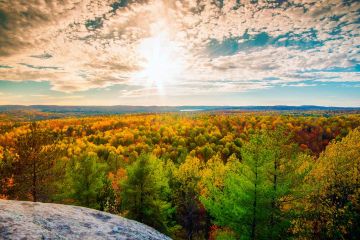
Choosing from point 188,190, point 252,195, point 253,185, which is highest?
point 253,185

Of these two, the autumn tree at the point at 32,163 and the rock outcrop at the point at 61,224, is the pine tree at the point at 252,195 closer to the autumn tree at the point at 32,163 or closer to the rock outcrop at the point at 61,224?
the rock outcrop at the point at 61,224

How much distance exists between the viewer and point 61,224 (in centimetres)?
657

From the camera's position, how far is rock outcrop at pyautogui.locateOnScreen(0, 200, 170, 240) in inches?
227

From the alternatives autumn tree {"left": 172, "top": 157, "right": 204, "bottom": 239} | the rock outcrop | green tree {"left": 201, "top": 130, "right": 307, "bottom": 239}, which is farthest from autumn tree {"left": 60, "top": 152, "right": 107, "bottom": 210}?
the rock outcrop

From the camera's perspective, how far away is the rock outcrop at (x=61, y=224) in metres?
5.77

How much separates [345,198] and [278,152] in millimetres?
9723

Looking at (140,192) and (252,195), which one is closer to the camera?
(252,195)

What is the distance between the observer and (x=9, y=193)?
20.6 m

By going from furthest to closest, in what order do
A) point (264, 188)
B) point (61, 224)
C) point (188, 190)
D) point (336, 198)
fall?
point (188, 190) → point (336, 198) → point (264, 188) → point (61, 224)

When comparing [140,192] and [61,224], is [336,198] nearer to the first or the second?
[140,192]

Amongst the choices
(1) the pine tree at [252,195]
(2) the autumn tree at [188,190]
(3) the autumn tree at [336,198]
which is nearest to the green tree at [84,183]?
(2) the autumn tree at [188,190]

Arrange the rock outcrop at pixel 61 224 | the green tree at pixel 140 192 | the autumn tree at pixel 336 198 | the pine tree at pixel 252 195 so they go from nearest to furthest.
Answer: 1. the rock outcrop at pixel 61 224
2. the pine tree at pixel 252 195
3. the autumn tree at pixel 336 198
4. the green tree at pixel 140 192

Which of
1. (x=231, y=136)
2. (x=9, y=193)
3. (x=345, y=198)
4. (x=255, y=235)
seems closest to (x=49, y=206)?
(x=255, y=235)

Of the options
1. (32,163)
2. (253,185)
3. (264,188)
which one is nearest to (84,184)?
(32,163)
